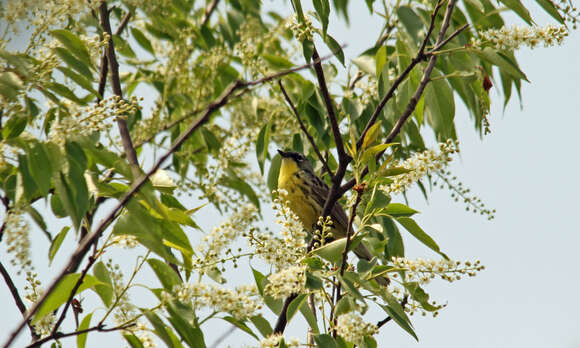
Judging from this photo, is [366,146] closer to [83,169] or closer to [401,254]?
[83,169]

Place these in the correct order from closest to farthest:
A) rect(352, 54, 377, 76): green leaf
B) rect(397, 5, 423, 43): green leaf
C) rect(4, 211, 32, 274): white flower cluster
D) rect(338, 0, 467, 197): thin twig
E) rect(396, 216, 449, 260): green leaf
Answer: rect(4, 211, 32, 274): white flower cluster → rect(396, 216, 449, 260): green leaf → rect(338, 0, 467, 197): thin twig → rect(397, 5, 423, 43): green leaf → rect(352, 54, 377, 76): green leaf

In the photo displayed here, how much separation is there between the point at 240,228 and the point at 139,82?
3411 mm

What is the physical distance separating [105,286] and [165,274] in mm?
278

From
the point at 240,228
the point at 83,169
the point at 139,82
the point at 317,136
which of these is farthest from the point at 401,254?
the point at 139,82

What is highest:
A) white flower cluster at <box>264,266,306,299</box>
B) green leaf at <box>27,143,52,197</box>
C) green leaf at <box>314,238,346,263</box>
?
green leaf at <box>27,143,52,197</box>

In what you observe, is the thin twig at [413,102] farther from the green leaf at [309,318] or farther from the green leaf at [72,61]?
the green leaf at [72,61]

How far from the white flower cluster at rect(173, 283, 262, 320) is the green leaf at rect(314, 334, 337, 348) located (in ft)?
0.86

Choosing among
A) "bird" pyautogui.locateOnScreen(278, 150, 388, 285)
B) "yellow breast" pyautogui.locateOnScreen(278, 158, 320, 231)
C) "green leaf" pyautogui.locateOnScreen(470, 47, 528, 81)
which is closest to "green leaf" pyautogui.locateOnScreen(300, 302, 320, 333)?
"green leaf" pyautogui.locateOnScreen(470, 47, 528, 81)

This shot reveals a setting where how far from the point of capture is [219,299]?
254 cm

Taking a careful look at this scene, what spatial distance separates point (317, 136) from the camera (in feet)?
15.2

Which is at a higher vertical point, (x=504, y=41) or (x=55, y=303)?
(x=504, y=41)

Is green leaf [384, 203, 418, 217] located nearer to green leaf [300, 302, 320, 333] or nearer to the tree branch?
green leaf [300, 302, 320, 333]

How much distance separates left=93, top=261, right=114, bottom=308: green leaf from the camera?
2737 mm

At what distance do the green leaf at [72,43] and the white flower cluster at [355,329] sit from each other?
61.8 inches
